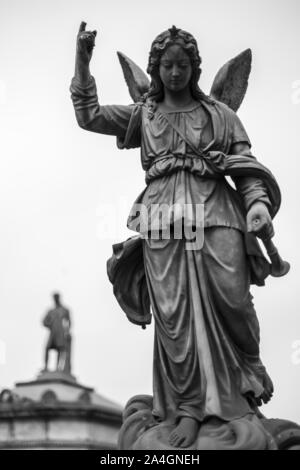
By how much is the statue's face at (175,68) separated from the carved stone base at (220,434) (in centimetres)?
265

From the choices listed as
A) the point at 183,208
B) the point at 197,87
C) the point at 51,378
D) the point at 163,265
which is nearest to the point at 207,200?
the point at 183,208

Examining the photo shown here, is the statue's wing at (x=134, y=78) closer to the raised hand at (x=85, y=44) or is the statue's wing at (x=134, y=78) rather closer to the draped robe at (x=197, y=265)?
the draped robe at (x=197, y=265)

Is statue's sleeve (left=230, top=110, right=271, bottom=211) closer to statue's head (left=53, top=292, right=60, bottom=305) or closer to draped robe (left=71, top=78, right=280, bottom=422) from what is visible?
draped robe (left=71, top=78, right=280, bottom=422)

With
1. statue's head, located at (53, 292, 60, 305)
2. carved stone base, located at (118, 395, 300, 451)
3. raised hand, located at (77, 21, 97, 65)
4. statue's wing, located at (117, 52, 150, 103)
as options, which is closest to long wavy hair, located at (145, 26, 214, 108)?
statue's wing, located at (117, 52, 150, 103)

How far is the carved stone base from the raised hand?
9.44ft

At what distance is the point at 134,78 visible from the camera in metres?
7.30

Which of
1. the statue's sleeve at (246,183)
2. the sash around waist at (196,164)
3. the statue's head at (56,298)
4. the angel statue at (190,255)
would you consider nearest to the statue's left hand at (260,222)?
the angel statue at (190,255)

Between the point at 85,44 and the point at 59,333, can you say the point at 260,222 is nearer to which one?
the point at 85,44

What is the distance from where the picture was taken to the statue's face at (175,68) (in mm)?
6520

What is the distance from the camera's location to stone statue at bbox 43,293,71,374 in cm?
2466

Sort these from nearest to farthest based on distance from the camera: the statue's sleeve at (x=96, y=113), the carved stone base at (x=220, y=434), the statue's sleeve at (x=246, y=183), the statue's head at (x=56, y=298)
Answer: the carved stone base at (x=220, y=434), the statue's sleeve at (x=246, y=183), the statue's sleeve at (x=96, y=113), the statue's head at (x=56, y=298)

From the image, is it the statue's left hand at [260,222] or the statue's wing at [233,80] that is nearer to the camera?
the statue's left hand at [260,222]

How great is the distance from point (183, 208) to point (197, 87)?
1192 millimetres

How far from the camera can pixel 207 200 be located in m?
6.36
